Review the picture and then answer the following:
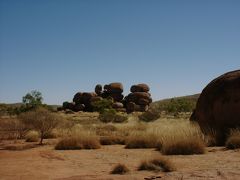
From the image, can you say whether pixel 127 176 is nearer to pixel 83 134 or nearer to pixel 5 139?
A: pixel 83 134

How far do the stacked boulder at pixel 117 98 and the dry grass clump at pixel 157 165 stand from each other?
172 feet

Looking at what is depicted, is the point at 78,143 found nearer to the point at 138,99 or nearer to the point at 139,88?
the point at 138,99

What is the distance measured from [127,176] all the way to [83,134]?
8.30m

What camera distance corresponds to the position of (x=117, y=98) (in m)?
66.9

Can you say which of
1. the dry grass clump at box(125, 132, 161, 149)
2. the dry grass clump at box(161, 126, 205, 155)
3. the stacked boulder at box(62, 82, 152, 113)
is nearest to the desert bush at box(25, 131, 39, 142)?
the dry grass clump at box(125, 132, 161, 149)

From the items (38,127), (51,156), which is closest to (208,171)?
(51,156)

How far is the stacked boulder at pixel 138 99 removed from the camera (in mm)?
64250

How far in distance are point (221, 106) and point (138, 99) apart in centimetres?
4835

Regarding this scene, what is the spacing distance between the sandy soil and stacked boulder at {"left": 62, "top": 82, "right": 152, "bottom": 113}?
48645 mm

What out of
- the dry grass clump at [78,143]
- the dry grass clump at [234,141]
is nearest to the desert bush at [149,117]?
the dry grass clump at [78,143]

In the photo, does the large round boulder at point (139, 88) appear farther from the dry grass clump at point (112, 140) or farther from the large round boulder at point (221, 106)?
the large round boulder at point (221, 106)

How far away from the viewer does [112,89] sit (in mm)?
67688

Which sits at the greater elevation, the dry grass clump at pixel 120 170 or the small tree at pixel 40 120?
the small tree at pixel 40 120

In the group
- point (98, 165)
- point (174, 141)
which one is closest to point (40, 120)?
point (174, 141)
